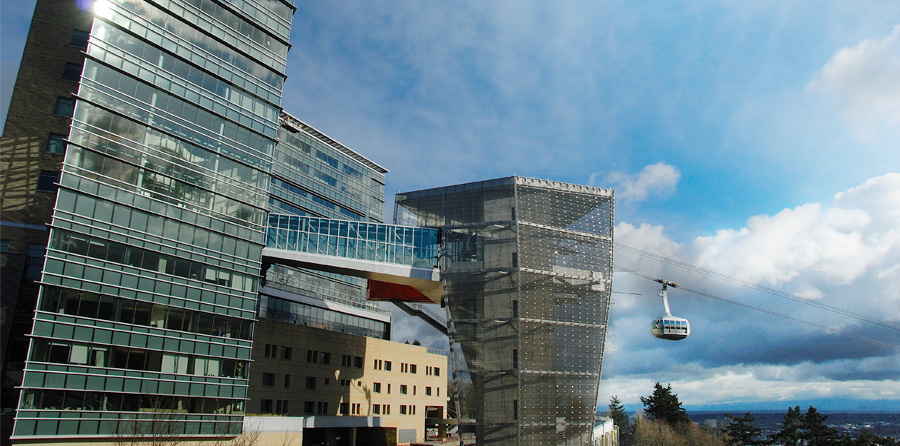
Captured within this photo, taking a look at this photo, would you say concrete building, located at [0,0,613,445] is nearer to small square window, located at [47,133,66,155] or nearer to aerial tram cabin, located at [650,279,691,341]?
small square window, located at [47,133,66,155]

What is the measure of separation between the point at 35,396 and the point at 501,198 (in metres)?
35.4

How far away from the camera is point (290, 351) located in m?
61.7

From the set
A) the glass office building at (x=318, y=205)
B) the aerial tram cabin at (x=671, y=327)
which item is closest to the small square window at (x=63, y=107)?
the glass office building at (x=318, y=205)

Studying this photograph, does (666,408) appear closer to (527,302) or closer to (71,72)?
(527,302)

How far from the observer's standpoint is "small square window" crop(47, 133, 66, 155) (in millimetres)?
38781

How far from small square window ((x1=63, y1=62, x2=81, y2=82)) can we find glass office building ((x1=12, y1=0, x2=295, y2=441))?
290 inches

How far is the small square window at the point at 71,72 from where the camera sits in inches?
1599

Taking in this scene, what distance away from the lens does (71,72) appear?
40.8 metres

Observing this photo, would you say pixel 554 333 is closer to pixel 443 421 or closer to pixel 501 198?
pixel 501 198

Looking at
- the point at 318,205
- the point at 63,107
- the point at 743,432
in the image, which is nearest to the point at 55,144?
the point at 63,107

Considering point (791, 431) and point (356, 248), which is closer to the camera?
point (356, 248)

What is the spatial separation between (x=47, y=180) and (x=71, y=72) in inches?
330

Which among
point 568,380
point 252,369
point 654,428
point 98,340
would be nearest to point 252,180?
point 98,340

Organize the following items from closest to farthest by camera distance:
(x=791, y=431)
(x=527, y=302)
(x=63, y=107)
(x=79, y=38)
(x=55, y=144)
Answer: (x=55, y=144) → (x=63, y=107) → (x=79, y=38) → (x=527, y=302) → (x=791, y=431)
